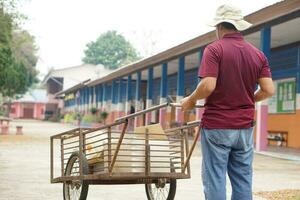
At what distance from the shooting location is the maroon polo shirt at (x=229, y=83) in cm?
414

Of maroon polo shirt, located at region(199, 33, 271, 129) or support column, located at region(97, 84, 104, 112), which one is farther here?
support column, located at region(97, 84, 104, 112)

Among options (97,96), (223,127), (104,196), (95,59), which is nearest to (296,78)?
(104,196)

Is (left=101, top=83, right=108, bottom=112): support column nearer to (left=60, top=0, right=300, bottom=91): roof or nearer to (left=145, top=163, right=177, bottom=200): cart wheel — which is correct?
(left=60, top=0, right=300, bottom=91): roof

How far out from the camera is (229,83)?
165 inches

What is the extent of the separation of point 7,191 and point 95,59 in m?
111

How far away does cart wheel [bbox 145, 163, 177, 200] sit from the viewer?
6484mm

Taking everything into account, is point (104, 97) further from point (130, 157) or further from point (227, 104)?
point (227, 104)

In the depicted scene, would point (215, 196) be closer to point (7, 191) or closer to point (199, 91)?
point (199, 91)

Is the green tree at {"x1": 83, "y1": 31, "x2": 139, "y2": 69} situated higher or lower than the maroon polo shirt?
higher

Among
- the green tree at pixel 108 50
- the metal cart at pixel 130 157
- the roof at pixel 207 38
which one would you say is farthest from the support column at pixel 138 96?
the green tree at pixel 108 50

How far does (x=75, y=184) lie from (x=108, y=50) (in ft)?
376

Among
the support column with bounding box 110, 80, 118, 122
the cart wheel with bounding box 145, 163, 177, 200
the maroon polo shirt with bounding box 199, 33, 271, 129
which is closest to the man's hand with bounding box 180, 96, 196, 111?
the maroon polo shirt with bounding box 199, 33, 271, 129

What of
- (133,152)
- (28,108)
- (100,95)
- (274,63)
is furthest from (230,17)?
(28,108)

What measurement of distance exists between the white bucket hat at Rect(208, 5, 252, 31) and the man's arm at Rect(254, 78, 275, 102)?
1.48 ft
